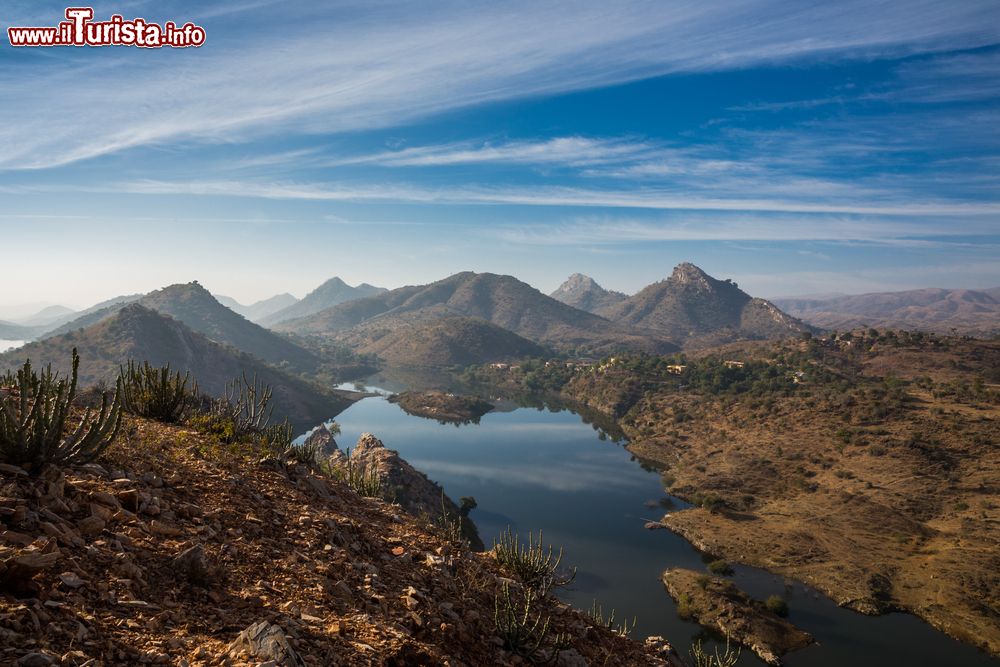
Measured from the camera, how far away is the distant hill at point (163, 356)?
95.1 metres

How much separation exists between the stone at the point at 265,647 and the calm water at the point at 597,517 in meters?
34.0

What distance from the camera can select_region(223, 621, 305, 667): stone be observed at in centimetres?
432

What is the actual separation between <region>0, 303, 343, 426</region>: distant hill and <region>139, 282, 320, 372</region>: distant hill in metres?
52.1

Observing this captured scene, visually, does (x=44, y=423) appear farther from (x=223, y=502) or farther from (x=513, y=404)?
(x=513, y=404)

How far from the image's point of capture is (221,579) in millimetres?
5742

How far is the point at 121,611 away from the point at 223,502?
2.90 metres

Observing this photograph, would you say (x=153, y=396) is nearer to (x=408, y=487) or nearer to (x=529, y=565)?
(x=529, y=565)

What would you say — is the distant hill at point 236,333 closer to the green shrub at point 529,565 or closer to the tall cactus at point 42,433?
the green shrub at point 529,565

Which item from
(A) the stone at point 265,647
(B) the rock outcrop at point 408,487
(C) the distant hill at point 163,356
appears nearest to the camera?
(A) the stone at point 265,647

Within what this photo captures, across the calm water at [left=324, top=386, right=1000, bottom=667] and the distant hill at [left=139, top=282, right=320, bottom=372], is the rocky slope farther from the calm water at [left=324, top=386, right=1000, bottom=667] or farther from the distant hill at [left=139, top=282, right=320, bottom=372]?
the distant hill at [left=139, top=282, right=320, bottom=372]

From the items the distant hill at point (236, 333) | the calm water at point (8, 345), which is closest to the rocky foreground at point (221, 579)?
the calm water at point (8, 345)

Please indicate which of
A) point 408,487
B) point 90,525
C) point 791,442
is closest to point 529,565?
point 90,525

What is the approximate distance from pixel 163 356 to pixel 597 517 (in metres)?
93.7

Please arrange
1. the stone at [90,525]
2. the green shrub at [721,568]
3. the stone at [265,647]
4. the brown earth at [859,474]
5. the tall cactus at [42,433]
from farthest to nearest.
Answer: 1. the green shrub at [721,568]
2. the brown earth at [859,474]
3. the tall cactus at [42,433]
4. the stone at [90,525]
5. the stone at [265,647]
